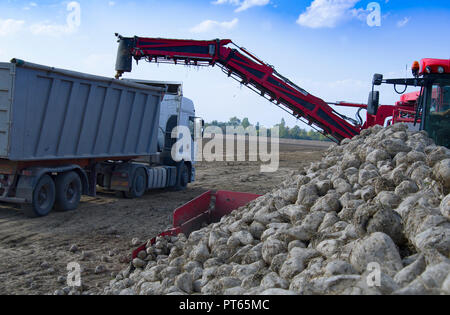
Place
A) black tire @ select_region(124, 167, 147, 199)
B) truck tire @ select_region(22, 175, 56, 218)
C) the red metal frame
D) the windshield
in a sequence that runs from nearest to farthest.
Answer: the red metal frame → the windshield → truck tire @ select_region(22, 175, 56, 218) → black tire @ select_region(124, 167, 147, 199)

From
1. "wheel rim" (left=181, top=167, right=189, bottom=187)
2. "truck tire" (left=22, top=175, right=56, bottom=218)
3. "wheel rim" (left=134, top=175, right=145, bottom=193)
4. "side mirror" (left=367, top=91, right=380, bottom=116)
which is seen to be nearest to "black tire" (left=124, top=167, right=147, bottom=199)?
"wheel rim" (left=134, top=175, right=145, bottom=193)

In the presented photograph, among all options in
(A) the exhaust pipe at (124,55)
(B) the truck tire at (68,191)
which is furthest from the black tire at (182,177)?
(B) the truck tire at (68,191)

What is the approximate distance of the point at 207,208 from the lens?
7.65 metres

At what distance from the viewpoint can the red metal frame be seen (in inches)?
271

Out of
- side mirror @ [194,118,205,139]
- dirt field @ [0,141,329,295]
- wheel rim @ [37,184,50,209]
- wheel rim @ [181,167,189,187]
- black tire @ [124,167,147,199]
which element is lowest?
dirt field @ [0,141,329,295]

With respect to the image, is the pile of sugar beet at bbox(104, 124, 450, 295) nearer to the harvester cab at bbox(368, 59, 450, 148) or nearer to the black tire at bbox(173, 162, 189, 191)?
the harvester cab at bbox(368, 59, 450, 148)

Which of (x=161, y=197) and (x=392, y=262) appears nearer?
(x=392, y=262)

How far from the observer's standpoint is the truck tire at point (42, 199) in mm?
8203

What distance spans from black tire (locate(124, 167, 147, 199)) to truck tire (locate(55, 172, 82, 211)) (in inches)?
74.5

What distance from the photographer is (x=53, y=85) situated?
8.28 meters

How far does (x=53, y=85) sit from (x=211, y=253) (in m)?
5.43
